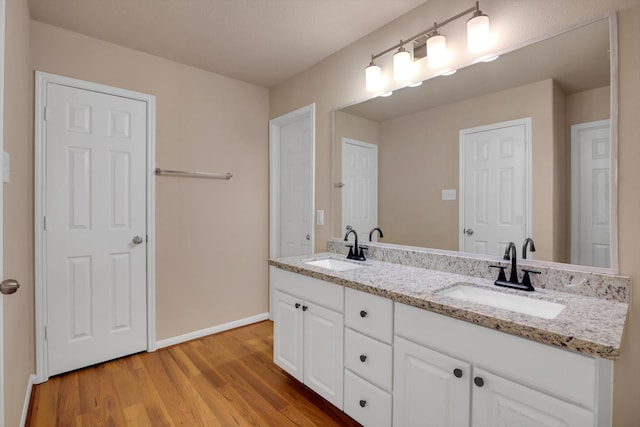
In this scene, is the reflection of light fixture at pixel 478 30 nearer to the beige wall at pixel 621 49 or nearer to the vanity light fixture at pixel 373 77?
the beige wall at pixel 621 49

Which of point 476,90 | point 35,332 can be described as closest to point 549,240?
point 476,90

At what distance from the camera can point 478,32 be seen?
1.58 meters

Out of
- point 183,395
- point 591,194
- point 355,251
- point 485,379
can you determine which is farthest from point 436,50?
point 183,395

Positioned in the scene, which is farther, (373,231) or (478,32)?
(373,231)

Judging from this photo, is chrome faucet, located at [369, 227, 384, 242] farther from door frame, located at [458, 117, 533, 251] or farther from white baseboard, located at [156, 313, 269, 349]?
white baseboard, located at [156, 313, 269, 349]

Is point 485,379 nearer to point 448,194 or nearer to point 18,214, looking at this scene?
point 448,194

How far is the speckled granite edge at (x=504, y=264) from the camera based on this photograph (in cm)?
126

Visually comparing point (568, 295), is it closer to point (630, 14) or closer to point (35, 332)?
point (630, 14)

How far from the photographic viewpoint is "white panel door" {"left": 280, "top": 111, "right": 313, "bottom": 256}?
9.64 ft

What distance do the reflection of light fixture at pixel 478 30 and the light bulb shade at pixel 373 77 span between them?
0.62 meters

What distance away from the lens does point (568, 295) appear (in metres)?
1.33

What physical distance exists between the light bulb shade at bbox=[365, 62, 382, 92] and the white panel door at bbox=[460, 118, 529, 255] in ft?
2.26

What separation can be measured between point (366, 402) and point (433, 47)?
75.1 inches

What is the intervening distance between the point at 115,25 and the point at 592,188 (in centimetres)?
290
